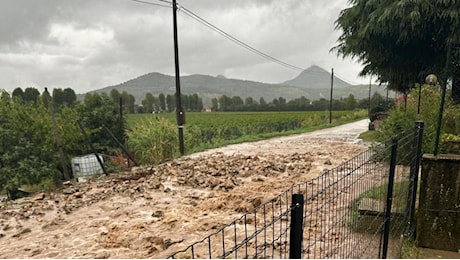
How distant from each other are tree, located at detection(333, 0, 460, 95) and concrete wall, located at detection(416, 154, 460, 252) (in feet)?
20.3

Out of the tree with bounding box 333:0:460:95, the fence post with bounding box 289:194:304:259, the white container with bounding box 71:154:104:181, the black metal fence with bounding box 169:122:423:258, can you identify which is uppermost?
the tree with bounding box 333:0:460:95

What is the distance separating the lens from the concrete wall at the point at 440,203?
3211 millimetres

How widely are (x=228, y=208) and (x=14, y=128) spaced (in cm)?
1289

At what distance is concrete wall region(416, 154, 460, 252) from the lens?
10.5 ft

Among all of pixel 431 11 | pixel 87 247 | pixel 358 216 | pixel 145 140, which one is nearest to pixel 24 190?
pixel 145 140

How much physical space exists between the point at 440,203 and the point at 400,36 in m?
7.47

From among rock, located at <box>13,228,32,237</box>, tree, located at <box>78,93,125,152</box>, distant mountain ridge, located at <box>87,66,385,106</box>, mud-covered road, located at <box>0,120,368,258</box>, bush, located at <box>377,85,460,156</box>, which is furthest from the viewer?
distant mountain ridge, located at <box>87,66,385,106</box>

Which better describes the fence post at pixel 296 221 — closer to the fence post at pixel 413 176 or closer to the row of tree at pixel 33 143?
the fence post at pixel 413 176

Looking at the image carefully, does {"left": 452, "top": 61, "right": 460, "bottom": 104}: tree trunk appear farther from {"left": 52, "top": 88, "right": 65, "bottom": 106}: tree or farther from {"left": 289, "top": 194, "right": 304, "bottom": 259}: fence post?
{"left": 52, "top": 88, "right": 65, "bottom": 106}: tree

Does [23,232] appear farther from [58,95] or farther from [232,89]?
[232,89]

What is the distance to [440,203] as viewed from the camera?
3.27m

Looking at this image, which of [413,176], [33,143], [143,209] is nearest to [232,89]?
[33,143]

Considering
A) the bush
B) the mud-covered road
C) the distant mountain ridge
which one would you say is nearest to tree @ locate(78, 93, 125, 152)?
the mud-covered road

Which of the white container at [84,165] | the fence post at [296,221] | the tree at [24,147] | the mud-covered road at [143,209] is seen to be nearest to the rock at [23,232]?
the mud-covered road at [143,209]
